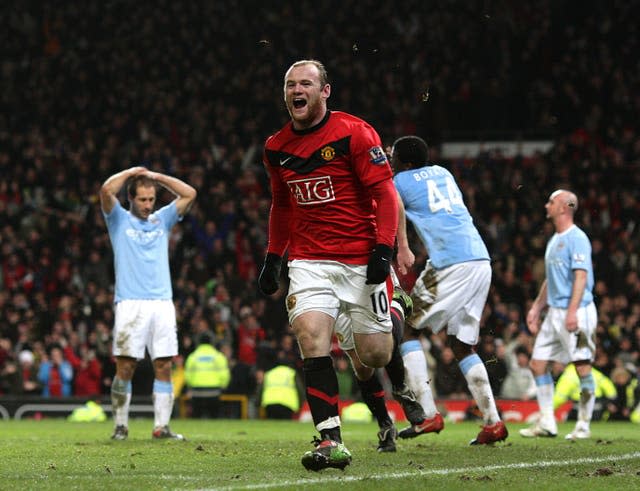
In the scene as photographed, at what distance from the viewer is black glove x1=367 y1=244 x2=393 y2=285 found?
22.7 feet

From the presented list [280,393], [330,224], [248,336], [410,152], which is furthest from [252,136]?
[330,224]

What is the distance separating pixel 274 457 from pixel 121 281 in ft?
11.2

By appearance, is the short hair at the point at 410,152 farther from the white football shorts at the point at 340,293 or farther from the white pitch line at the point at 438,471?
the white pitch line at the point at 438,471

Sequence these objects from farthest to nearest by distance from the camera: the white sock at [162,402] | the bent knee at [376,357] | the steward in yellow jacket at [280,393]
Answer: the steward in yellow jacket at [280,393] → the white sock at [162,402] → the bent knee at [376,357]

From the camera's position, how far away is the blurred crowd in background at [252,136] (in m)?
20.4

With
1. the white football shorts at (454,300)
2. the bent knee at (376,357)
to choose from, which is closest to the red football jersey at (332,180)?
the bent knee at (376,357)

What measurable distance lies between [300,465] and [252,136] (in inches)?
788

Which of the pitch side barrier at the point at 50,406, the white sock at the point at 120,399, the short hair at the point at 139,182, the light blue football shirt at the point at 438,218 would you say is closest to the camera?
the light blue football shirt at the point at 438,218

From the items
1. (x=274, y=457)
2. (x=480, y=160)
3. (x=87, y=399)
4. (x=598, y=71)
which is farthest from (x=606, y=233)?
(x=274, y=457)

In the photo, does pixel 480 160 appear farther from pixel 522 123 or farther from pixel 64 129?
pixel 64 129

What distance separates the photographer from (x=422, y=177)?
9922mm

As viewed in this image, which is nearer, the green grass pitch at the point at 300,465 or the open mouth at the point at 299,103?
the green grass pitch at the point at 300,465

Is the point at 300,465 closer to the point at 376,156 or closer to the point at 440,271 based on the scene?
the point at 376,156

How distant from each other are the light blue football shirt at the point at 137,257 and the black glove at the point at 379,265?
4.55 m
